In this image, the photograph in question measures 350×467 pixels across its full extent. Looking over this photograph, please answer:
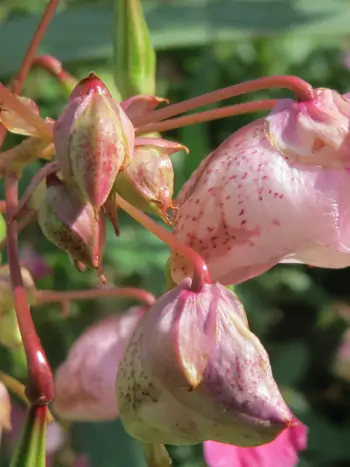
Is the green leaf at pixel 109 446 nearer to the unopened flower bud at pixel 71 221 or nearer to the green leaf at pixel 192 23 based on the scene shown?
the green leaf at pixel 192 23

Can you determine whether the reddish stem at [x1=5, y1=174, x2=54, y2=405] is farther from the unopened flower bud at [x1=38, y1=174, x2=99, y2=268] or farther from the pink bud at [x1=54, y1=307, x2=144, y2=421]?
the pink bud at [x1=54, y1=307, x2=144, y2=421]

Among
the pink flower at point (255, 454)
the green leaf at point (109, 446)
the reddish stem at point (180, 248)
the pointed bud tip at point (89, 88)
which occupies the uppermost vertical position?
the pointed bud tip at point (89, 88)

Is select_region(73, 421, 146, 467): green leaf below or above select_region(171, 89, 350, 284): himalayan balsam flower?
below

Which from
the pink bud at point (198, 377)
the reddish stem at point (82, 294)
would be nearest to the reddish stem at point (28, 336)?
the pink bud at point (198, 377)

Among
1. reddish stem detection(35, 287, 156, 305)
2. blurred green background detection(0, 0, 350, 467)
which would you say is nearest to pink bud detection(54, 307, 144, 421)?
reddish stem detection(35, 287, 156, 305)

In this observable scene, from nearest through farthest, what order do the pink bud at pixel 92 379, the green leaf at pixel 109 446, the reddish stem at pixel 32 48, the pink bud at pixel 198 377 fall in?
the pink bud at pixel 198 377 < the reddish stem at pixel 32 48 < the pink bud at pixel 92 379 < the green leaf at pixel 109 446

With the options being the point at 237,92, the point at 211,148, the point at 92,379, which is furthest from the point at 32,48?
the point at 211,148

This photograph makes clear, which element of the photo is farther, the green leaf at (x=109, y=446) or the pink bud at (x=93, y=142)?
the green leaf at (x=109, y=446)
